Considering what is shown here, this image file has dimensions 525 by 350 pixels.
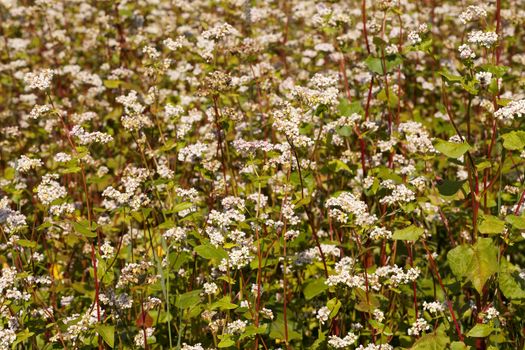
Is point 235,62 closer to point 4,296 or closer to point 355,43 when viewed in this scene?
point 355,43

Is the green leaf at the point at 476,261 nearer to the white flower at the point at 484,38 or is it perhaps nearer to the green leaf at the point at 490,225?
the green leaf at the point at 490,225

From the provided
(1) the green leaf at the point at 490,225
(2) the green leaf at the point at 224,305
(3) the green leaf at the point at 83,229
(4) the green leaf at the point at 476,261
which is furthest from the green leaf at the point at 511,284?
(3) the green leaf at the point at 83,229

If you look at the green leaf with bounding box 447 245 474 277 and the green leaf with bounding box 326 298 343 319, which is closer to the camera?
the green leaf with bounding box 447 245 474 277

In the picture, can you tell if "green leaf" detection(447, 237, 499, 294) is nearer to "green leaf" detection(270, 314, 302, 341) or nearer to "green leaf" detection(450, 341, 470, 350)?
"green leaf" detection(450, 341, 470, 350)

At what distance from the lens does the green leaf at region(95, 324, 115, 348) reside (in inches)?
139

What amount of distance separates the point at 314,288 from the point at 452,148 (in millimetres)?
1077

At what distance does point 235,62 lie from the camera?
6.87 metres

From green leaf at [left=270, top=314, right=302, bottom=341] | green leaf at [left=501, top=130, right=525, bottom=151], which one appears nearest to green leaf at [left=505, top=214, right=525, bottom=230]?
green leaf at [left=501, top=130, right=525, bottom=151]

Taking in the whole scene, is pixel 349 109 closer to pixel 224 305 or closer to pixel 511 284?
pixel 511 284

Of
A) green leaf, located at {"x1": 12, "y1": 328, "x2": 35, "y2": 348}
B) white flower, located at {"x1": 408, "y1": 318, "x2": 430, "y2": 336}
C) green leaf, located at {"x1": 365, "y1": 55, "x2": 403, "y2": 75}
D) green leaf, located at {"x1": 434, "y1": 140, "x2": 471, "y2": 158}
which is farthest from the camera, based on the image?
green leaf, located at {"x1": 365, "y1": 55, "x2": 403, "y2": 75}

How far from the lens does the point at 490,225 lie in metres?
3.52

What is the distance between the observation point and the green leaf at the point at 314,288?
3.80 meters

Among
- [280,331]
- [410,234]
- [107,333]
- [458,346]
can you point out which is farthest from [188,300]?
[458,346]

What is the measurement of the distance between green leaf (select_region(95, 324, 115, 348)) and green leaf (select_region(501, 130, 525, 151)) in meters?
2.24
